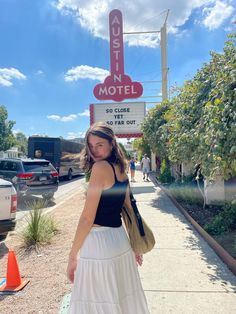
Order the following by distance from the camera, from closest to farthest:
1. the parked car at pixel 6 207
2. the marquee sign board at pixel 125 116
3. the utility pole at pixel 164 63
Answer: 1. the parked car at pixel 6 207
2. the marquee sign board at pixel 125 116
3. the utility pole at pixel 164 63

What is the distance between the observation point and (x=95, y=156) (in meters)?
2.26

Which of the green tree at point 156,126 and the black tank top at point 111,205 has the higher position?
the green tree at point 156,126

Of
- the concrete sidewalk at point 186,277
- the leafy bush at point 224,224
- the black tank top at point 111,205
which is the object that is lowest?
the concrete sidewalk at point 186,277

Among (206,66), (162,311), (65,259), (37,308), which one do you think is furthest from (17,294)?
(206,66)

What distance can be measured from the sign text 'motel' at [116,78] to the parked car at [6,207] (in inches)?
444

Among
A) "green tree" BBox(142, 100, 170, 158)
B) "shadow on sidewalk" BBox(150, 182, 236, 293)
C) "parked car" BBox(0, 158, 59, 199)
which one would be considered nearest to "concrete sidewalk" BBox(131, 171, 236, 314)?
"shadow on sidewalk" BBox(150, 182, 236, 293)

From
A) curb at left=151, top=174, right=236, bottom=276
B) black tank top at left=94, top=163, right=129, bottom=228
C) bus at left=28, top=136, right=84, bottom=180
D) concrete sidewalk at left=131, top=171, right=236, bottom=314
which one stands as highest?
bus at left=28, top=136, right=84, bottom=180

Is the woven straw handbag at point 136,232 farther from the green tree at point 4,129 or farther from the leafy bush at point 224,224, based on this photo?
the green tree at point 4,129

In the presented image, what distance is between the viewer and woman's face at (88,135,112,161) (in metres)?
2.22

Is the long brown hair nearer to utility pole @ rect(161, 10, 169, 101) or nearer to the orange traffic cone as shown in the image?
the orange traffic cone

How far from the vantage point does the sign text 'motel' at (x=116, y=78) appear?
1603 centimetres

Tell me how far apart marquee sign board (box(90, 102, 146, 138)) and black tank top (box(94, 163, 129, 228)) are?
14.1m

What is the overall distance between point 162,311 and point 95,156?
211 centimetres

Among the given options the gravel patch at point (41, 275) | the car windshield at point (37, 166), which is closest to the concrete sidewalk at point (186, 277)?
the gravel patch at point (41, 275)
